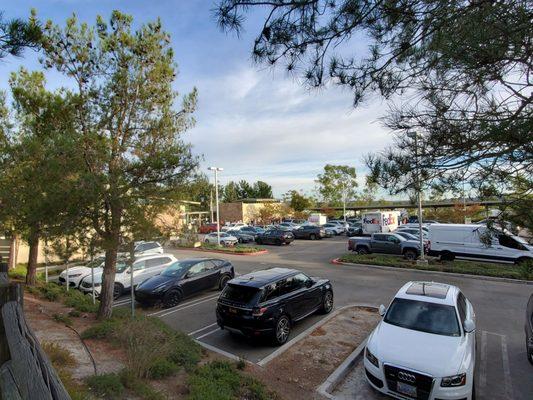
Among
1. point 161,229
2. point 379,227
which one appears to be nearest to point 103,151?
point 161,229

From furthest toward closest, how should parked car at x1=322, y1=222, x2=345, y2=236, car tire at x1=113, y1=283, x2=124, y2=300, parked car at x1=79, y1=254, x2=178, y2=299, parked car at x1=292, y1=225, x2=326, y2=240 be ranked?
1. parked car at x1=322, y1=222, x2=345, y2=236
2. parked car at x1=292, y1=225, x2=326, y2=240
3. parked car at x1=79, y1=254, x2=178, y2=299
4. car tire at x1=113, y1=283, x2=124, y2=300

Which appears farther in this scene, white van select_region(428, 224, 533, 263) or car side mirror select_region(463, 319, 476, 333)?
white van select_region(428, 224, 533, 263)

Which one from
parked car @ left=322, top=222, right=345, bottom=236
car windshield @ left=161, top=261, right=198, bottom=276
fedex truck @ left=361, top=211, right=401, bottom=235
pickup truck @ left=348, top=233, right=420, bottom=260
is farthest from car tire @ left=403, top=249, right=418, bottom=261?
parked car @ left=322, top=222, right=345, bottom=236

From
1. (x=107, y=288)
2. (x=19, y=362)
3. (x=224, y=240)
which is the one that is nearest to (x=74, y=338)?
(x=107, y=288)

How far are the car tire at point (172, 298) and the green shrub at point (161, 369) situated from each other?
6.01m

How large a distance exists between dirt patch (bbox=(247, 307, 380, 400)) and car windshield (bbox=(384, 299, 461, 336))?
1.61 metres

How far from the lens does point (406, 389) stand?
233 inches

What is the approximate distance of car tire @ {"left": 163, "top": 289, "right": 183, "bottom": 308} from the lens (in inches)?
495

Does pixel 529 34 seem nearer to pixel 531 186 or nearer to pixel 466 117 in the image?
pixel 466 117

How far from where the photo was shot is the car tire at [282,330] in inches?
344

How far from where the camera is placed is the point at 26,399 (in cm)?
174

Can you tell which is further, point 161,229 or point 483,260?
point 483,260

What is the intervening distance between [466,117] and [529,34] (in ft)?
4.19

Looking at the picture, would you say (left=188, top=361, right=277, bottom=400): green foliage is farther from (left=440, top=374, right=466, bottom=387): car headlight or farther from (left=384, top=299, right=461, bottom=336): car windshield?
(left=384, top=299, right=461, bottom=336): car windshield
